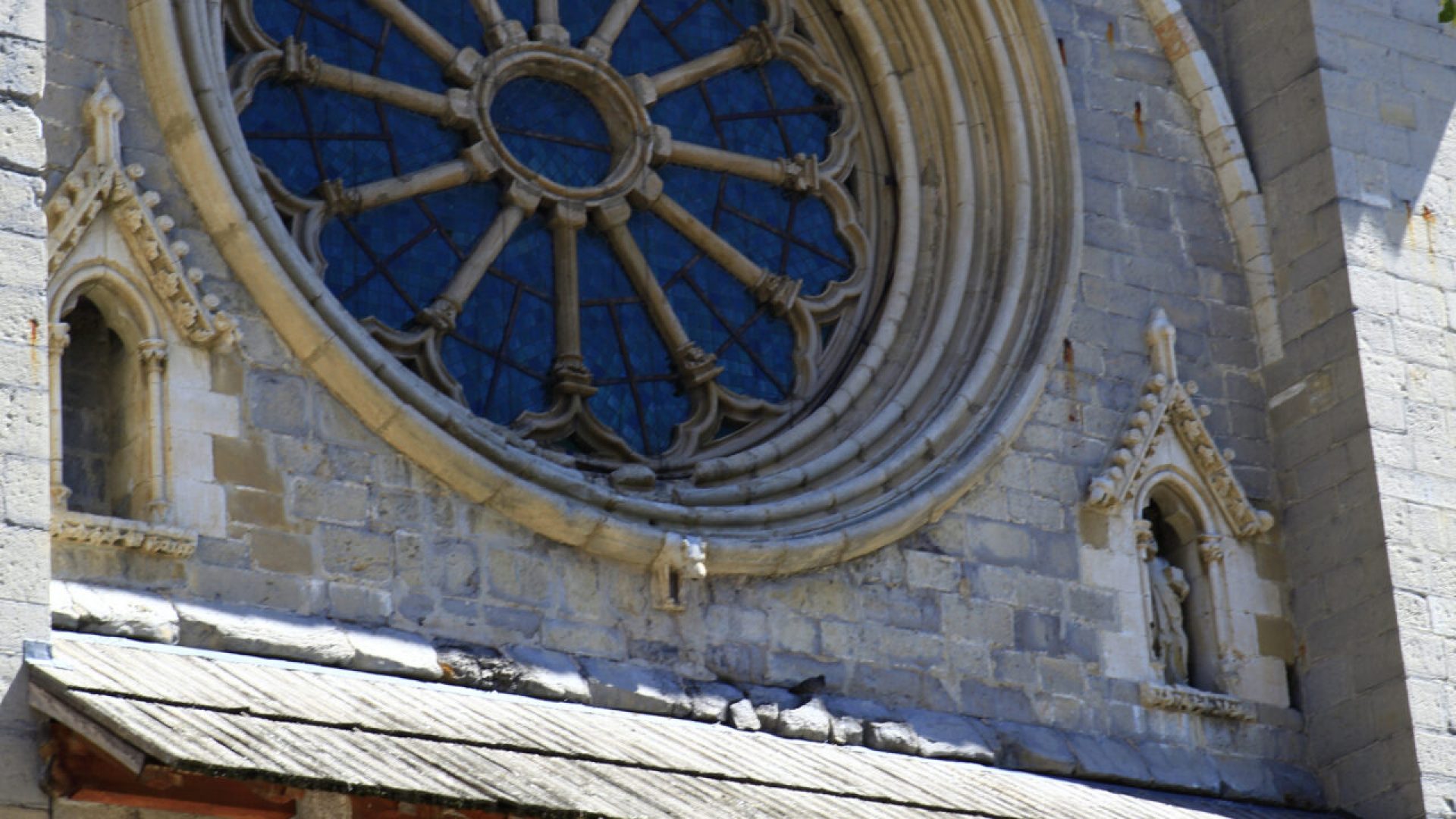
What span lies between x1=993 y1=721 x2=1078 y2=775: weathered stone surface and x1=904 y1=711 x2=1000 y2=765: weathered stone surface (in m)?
0.08

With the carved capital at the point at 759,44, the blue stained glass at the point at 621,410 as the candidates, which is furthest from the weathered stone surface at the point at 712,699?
the carved capital at the point at 759,44

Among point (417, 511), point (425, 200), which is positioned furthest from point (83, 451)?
point (425, 200)

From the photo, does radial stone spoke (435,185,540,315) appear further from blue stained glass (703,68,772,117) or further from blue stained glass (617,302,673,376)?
blue stained glass (703,68,772,117)

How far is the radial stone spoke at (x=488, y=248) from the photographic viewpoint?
14438 millimetres

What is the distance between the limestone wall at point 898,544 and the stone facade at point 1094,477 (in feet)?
0.05

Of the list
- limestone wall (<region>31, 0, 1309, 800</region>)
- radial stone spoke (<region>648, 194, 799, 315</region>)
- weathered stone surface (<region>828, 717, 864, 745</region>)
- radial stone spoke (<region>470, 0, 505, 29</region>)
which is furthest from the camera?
radial stone spoke (<region>648, 194, 799, 315</region>)

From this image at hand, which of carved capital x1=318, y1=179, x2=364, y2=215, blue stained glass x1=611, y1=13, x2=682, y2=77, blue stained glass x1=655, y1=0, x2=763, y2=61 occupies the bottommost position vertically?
carved capital x1=318, y1=179, x2=364, y2=215

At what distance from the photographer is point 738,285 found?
1546 cm

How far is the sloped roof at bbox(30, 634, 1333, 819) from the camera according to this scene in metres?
11.1

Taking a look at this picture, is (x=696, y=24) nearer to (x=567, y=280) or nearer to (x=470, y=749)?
(x=567, y=280)

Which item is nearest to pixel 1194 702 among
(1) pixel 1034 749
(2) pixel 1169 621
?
(2) pixel 1169 621

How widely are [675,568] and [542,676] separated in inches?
34.1

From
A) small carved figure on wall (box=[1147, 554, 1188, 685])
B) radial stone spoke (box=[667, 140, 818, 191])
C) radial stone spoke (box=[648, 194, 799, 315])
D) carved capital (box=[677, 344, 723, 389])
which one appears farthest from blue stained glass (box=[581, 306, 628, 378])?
small carved figure on wall (box=[1147, 554, 1188, 685])

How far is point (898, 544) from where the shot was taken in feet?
48.2
